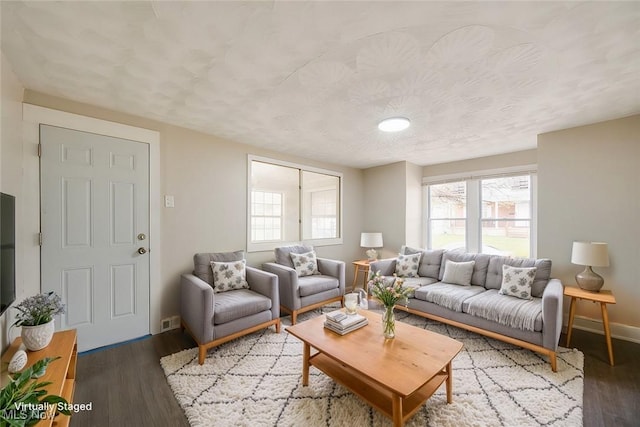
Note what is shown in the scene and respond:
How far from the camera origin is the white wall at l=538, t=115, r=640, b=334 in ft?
8.63

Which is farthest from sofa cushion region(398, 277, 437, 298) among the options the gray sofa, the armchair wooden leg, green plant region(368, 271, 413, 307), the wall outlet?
the wall outlet

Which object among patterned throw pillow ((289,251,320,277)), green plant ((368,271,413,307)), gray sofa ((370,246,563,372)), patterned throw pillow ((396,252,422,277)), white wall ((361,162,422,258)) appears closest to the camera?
green plant ((368,271,413,307))

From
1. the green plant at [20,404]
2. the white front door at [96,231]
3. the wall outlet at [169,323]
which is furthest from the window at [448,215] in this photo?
the green plant at [20,404]

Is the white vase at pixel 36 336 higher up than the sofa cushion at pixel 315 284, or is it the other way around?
the white vase at pixel 36 336

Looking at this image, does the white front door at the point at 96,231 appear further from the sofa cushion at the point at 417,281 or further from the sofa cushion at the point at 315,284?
the sofa cushion at the point at 417,281

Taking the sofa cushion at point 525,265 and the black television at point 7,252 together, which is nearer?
the black television at point 7,252

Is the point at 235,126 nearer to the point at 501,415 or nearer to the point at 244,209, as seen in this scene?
the point at 244,209

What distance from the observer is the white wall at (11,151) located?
5.38 ft

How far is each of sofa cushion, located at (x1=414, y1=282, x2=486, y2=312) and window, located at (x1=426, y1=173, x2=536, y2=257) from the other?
50.6 inches

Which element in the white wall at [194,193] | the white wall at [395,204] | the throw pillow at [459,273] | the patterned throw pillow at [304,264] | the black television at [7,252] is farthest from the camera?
the white wall at [395,204]

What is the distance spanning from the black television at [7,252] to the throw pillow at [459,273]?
3.93 metres

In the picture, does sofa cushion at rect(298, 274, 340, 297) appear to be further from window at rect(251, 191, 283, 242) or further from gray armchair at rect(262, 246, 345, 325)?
window at rect(251, 191, 283, 242)

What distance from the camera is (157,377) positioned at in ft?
6.72

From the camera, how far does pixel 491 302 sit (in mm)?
2584
